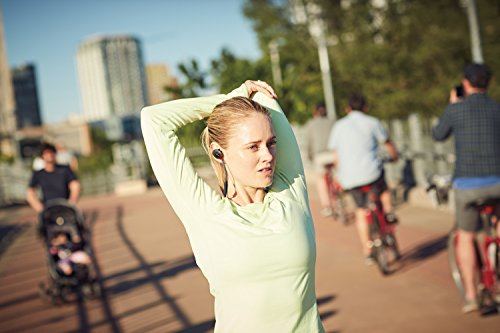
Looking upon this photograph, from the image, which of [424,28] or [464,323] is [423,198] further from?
[424,28]

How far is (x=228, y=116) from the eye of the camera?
7.36ft

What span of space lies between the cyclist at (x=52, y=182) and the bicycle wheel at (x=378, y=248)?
3.78 meters

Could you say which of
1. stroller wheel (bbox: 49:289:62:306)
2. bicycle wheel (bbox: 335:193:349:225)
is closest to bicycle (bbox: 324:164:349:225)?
bicycle wheel (bbox: 335:193:349:225)

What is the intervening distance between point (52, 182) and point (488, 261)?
5.59 m

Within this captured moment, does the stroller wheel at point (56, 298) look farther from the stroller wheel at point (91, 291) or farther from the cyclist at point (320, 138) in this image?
the cyclist at point (320, 138)

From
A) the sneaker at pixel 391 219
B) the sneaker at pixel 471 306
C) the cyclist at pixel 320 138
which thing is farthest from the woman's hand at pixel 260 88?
the cyclist at pixel 320 138

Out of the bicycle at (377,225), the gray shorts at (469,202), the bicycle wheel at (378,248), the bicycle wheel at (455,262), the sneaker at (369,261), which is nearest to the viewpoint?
the gray shorts at (469,202)

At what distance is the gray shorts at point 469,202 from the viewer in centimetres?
508

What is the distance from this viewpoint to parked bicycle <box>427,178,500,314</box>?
5.19 metres

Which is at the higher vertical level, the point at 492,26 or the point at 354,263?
→ the point at 492,26

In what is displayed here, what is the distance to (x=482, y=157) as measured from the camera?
509 cm

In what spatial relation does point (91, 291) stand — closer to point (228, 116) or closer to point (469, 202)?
point (469, 202)

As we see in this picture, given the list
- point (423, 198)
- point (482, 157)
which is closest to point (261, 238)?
point (482, 157)

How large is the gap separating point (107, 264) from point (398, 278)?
5.41m
